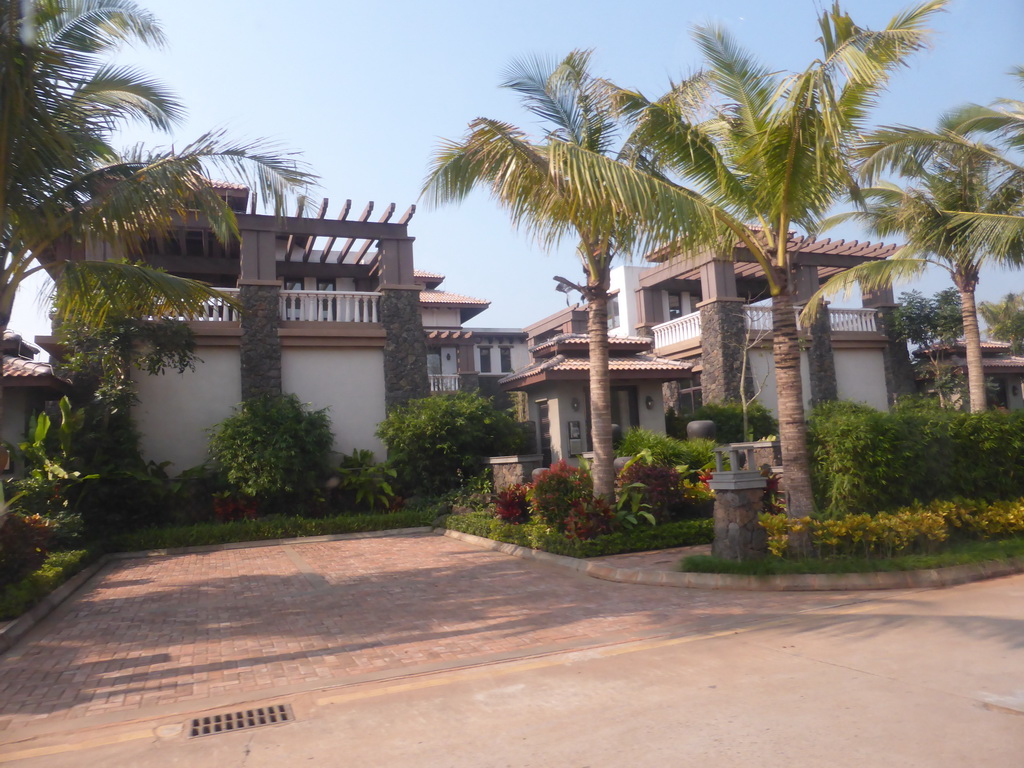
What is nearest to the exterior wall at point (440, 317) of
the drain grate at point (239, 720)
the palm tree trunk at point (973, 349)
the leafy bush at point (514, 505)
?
the leafy bush at point (514, 505)

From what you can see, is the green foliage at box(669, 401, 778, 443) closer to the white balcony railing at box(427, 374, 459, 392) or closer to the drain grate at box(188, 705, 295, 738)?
the white balcony railing at box(427, 374, 459, 392)

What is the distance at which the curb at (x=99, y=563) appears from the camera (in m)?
7.75

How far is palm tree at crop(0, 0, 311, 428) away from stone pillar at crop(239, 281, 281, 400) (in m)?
6.66

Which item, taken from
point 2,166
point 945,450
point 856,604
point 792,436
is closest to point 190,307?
point 2,166

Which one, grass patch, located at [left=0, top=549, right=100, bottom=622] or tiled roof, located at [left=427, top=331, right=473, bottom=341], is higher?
tiled roof, located at [left=427, top=331, right=473, bottom=341]

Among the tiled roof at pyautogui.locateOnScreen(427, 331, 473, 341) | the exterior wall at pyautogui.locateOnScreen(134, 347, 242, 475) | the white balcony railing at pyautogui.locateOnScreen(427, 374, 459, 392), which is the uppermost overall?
the tiled roof at pyautogui.locateOnScreen(427, 331, 473, 341)

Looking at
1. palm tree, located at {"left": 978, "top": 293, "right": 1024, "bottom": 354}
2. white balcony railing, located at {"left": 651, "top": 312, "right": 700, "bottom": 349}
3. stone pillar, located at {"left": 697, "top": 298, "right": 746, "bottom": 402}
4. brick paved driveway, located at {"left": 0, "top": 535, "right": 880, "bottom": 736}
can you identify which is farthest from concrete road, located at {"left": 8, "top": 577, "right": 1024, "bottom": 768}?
palm tree, located at {"left": 978, "top": 293, "right": 1024, "bottom": 354}

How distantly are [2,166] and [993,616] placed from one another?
11.1 metres

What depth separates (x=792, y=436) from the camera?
9.46 m

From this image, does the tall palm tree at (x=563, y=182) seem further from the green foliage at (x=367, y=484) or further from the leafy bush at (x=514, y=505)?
the green foliage at (x=367, y=484)

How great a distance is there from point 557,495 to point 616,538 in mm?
1165

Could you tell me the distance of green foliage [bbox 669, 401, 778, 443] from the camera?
18938mm

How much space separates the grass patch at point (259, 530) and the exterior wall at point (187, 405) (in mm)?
2166

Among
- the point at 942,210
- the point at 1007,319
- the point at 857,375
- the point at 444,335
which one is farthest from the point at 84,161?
the point at 1007,319
